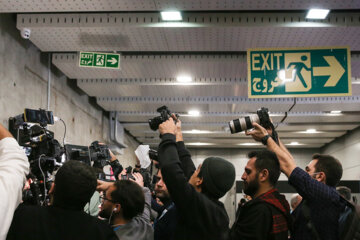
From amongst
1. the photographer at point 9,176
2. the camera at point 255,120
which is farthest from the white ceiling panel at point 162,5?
the photographer at point 9,176

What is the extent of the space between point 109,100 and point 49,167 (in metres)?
5.62

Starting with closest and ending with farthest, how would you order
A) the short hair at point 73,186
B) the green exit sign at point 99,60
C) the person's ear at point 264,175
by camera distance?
1. the short hair at point 73,186
2. the person's ear at point 264,175
3. the green exit sign at point 99,60

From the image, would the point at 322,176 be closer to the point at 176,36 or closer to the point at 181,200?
the point at 181,200

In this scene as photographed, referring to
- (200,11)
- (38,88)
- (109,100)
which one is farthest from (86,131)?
(200,11)

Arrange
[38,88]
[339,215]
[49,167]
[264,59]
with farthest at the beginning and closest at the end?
[38,88] < [264,59] < [49,167] < [339,215]

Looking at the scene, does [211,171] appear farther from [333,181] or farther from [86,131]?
[86,131]

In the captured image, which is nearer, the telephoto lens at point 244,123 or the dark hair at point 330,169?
the dark hair at point 330,169

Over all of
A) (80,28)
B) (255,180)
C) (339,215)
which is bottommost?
(339,215)

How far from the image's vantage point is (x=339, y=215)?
2.21 metres

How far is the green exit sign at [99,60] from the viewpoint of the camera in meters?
4.95

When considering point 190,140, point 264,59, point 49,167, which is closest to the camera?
point 49,167

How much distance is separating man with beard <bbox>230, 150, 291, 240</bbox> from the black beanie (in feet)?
0.84

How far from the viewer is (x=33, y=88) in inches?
219

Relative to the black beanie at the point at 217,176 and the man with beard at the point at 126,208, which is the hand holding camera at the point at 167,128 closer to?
the black beanie at the point at 217,176
